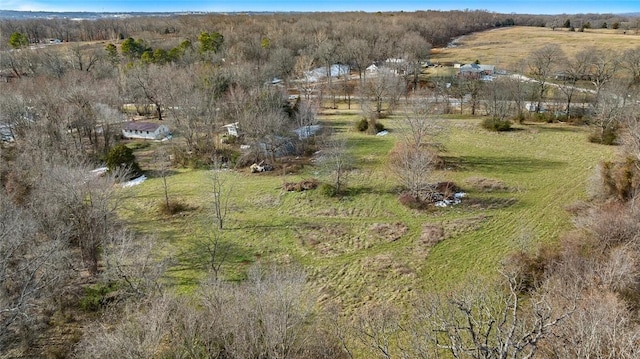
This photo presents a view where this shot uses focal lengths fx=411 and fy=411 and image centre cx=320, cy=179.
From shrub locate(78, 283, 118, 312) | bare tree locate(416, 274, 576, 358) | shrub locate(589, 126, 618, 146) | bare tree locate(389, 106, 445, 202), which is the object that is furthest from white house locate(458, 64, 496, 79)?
shrub locate(78, 283, 118, 312)

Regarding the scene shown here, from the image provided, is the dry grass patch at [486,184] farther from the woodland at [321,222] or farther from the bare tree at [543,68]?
the bare tree at [543,68]

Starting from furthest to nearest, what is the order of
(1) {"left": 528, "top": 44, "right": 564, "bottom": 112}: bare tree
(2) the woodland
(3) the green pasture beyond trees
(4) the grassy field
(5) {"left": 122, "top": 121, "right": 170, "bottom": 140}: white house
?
1. (4) the grassy field
2. (1) {"left": 528, "top": 44, "right": 564, "bottom": 112}: bare tree
3. (5) {"left": 122, "top": 121, "right": 170, "bottom": 140}: white house
4. (3) the green pasture beyond trees
5. (2) the woodland

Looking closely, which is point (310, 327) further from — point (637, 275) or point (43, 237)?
point (43, 237)

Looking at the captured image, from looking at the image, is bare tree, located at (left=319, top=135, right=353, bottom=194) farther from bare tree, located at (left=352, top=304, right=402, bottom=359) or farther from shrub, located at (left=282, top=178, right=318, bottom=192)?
bare tree, located at (left=352, top=304, right=402, bottom=359)

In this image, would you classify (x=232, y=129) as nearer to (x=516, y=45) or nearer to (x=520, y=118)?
(x=520, y=118)

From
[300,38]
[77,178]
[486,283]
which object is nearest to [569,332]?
[486,283]

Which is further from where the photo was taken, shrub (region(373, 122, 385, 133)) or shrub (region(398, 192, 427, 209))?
shrub (region(373, 122, 385, 133))

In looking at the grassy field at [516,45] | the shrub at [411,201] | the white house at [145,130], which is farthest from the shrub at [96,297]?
the grassy field at [516,45]

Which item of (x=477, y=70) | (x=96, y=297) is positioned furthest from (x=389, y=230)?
(x=477, y=70)
